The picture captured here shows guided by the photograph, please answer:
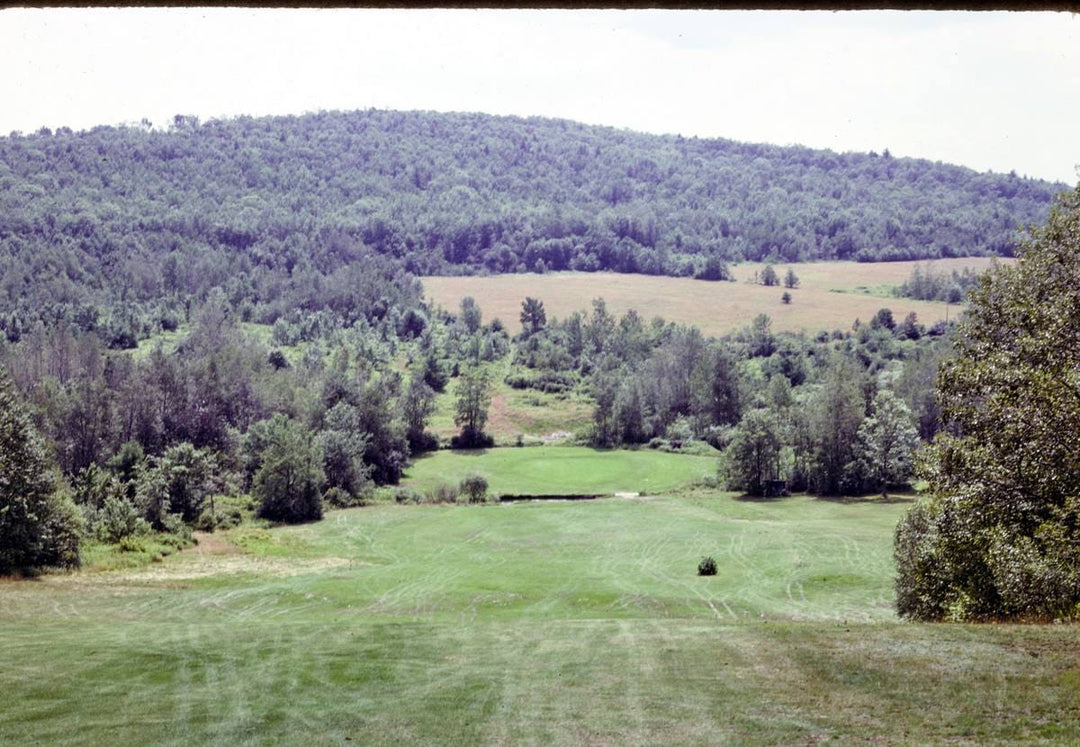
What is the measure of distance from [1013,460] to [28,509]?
4595 centimetres

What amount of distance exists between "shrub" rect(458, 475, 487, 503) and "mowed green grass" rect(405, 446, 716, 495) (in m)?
2.65

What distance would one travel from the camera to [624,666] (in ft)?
58.6

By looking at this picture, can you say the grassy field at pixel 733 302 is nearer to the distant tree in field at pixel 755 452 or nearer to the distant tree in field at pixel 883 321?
the distant tree in field at pixel 883 321

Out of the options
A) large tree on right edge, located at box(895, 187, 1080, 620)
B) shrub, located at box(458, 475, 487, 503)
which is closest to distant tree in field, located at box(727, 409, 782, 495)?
shrub, located at box(458, 475, 487, 503)

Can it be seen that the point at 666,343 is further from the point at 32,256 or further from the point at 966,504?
the point at 966,504

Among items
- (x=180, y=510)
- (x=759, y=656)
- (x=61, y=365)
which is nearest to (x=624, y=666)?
(x=759, y=656)

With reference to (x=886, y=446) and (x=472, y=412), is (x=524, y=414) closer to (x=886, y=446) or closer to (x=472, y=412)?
(x=472, y=412)

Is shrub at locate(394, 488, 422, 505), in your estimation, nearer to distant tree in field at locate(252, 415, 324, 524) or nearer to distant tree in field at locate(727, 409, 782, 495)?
distant tree in field at locate(252, 415, 324, 524)

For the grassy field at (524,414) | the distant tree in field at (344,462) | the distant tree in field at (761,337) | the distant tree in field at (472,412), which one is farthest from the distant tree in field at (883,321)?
the distant tree in field at (344,462)

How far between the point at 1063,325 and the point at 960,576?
632 centimetres

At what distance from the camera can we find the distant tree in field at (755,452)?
90188 millimetres

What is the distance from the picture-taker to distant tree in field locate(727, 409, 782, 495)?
90.2 metres

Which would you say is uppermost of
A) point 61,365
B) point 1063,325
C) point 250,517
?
point 1063,325

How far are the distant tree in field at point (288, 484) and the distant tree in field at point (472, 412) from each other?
27.4 meters
